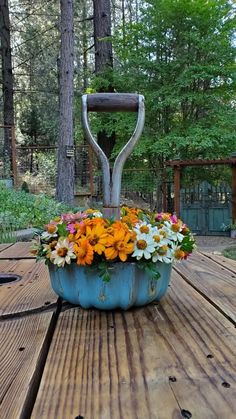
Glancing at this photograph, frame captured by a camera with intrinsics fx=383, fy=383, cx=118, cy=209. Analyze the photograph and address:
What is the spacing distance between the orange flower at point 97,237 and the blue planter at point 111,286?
0.06 metres

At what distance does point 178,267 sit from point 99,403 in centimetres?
82

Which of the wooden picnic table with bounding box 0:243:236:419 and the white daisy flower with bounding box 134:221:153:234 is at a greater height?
the white daisy flower with bounding box 134:221:153:234

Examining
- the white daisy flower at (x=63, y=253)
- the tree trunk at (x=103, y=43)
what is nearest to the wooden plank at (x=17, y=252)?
the white daisy flower at (x=63, y=253)

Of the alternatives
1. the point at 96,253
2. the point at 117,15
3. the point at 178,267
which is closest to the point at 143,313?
the point at 96,253

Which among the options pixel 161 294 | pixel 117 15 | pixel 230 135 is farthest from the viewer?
pixel 117 15

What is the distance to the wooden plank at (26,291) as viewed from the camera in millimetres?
883

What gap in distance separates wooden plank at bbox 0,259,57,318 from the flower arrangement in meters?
0.13

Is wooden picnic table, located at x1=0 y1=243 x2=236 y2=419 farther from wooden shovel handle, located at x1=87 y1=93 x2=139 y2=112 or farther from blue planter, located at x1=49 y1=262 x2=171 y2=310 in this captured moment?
wooden shovel handle, located at x1=87 y1=93 x2=139 y2=112

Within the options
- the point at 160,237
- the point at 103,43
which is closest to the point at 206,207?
the point at 103,43

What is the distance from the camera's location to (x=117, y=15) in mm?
16453

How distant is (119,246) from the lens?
2.43ft

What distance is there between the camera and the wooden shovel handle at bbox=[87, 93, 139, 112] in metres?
0.94

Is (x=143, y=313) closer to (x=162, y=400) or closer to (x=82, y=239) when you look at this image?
(x=82, y=239)

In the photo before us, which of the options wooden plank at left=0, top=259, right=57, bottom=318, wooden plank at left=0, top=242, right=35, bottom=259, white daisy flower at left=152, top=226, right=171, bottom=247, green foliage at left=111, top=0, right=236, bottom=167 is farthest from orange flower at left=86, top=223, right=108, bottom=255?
green foliage at left=111, top=0, right=236, bottom=167
